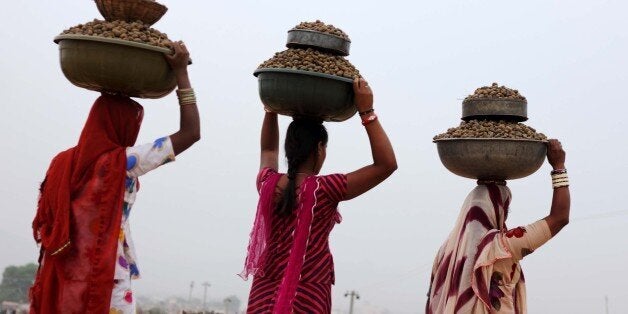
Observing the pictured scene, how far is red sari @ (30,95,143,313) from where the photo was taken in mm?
5082

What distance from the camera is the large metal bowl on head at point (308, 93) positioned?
5.47 meters

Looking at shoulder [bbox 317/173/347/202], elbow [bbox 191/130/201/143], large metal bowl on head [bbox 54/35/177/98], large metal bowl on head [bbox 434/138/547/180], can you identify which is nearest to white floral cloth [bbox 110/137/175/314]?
elbow [bbox 191/130/201/143]

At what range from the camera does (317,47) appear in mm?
5672

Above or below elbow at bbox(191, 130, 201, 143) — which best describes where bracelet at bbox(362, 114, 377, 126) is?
above

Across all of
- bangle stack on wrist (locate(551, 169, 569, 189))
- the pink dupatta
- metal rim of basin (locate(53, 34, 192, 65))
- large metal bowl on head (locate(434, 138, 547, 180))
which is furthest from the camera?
bangle stack on wrist (locate(551, 169, 569, 189))

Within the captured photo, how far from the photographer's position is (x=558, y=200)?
277 inches

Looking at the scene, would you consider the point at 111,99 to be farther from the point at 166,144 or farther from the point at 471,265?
the point at 471,265

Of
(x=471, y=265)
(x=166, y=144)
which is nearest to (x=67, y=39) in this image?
(x=166, y=144)

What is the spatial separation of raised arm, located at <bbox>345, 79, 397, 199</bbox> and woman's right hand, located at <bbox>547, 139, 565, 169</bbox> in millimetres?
1975

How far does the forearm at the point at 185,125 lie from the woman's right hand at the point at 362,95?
82cm

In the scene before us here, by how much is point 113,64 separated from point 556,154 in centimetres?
324

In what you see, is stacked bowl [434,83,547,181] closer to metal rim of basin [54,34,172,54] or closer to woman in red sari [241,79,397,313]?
woman in red sari [241,79,397,313]

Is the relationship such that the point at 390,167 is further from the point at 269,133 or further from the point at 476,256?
the point at 476,256

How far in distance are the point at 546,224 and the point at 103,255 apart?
3.15 meters
